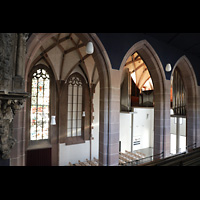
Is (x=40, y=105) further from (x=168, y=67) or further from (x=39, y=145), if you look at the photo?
(x=168, y=67)

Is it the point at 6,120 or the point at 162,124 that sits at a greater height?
the point at 6,120

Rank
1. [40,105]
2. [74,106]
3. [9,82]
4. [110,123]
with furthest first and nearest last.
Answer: [74,106], [40,105], [110,123], [9,82]

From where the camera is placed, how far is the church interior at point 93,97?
7.97 ft

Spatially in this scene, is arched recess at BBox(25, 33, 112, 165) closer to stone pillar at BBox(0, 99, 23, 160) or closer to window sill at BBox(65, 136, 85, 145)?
stone pillar at BBox(0, 99, 23, 160)

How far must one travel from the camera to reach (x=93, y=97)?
986 cm

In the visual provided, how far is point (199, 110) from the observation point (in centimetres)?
659

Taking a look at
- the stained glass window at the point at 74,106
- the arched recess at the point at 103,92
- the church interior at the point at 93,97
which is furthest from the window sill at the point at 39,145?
the arched recess at the point at 103,92

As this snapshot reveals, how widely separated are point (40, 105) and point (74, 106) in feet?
6.98

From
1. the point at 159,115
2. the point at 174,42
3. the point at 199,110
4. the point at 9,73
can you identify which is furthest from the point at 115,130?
the point at 199,110

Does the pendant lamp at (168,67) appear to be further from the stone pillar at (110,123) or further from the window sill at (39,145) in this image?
the window sill at (39,145)

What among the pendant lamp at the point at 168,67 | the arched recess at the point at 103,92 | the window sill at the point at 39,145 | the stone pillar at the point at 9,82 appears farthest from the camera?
the window sill at the point at 39,145

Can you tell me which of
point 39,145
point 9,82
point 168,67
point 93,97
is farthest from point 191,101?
point 39,145

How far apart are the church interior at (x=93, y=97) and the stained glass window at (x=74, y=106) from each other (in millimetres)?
65
